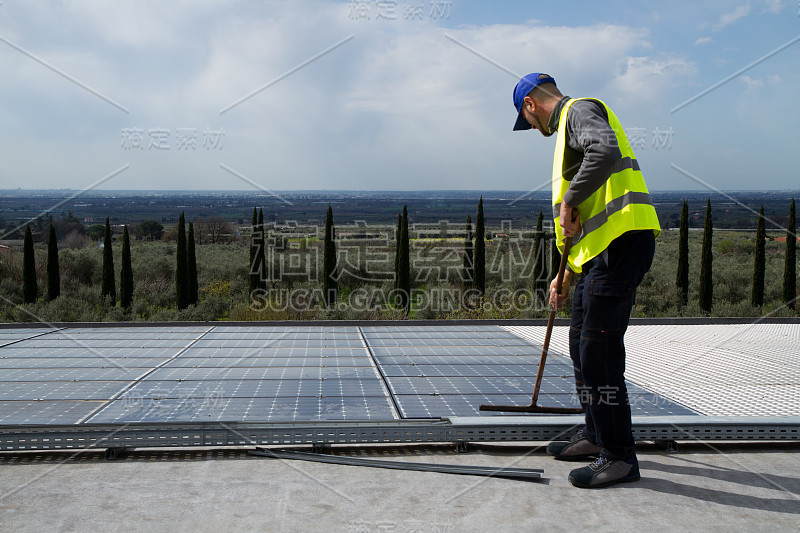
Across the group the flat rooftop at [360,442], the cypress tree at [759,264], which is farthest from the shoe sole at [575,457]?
the cypress tree at [759,264]

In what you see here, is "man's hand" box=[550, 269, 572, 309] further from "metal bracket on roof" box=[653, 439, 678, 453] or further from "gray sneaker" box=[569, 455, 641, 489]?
"metal bracket on roof" box=[653, 439, 678, 453]

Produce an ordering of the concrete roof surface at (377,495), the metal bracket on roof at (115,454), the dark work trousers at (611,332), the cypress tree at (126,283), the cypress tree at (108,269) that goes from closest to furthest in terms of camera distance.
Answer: the concrete roof surface at (377,495) → the dark work trousers at (611,332) → the metal bracket on roof at (115,454) → the cypress tree at (108,269) → the cypress tree at (126,283)

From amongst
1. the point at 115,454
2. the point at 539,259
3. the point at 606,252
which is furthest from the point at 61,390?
the point at 539,259

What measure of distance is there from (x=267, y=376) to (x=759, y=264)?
1951 centimetres

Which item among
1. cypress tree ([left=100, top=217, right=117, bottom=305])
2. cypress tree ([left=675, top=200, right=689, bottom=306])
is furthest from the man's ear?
cypress tree ([left=675, top=200, right=689, bottom=306])

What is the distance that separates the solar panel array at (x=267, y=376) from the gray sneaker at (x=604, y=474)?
908 millimetres

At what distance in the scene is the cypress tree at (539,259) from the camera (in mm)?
19275

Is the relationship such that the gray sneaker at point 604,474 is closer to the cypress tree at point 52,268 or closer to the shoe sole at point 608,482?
the shoe sole at point 608,482

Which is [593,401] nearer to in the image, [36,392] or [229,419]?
[229,419]

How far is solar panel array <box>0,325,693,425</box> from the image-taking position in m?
3.73

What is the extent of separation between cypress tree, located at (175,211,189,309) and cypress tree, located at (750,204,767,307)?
57.0ft

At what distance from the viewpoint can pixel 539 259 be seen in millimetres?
19656

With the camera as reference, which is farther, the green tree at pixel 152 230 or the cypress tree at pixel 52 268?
the green tree at pixel 152 230

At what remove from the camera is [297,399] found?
400cm
